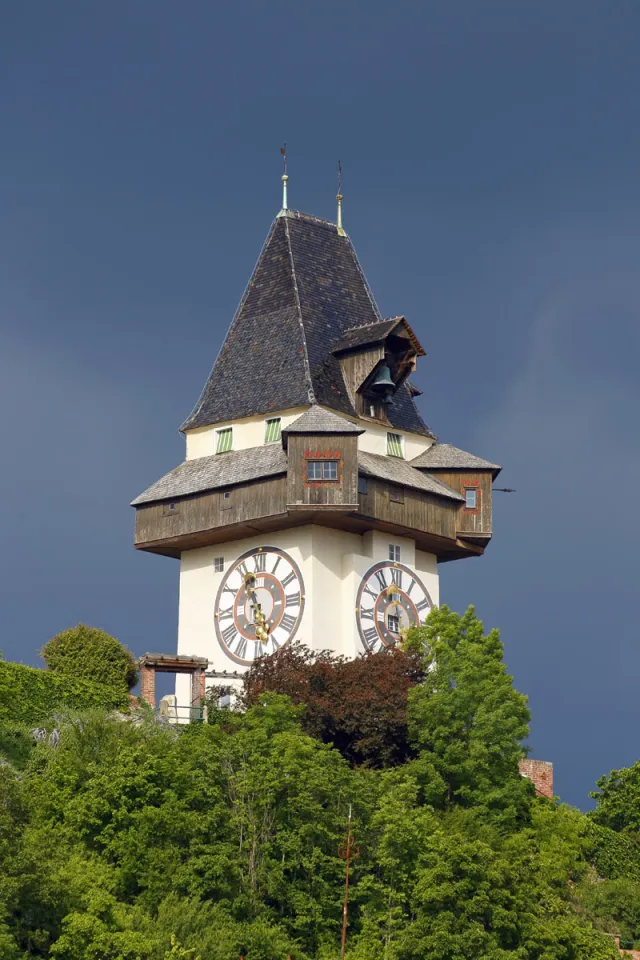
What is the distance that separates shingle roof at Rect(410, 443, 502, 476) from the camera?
7862 centimetres

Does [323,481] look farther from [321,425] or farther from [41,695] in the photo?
[41,695]

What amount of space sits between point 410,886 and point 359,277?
26032mm

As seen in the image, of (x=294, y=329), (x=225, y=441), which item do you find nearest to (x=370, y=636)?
(x=225, y=441)

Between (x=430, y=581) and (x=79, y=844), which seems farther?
(x=430, y=581)

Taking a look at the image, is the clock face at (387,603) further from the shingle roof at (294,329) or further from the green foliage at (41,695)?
the green foliage at (41,695)

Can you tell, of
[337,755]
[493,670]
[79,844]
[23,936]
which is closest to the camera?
[23,936]

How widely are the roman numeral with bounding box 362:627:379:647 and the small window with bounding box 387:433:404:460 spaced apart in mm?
6261

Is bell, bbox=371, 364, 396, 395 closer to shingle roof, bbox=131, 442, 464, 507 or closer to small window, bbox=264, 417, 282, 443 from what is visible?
shingle roof, bbox=131, 442, 464, 507

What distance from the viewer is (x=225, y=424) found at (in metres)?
77.9

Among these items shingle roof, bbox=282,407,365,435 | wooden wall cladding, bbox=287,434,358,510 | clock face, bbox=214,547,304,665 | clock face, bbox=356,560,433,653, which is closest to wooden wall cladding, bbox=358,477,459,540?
clock face, bbox=356,560,433,653

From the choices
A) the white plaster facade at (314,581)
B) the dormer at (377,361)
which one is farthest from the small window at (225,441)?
the dormer at (377,361)

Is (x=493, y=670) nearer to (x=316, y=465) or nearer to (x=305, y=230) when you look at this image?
(x=316, y=465)

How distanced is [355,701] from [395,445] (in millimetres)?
11943

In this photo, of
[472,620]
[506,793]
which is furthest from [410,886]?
[472,620]
